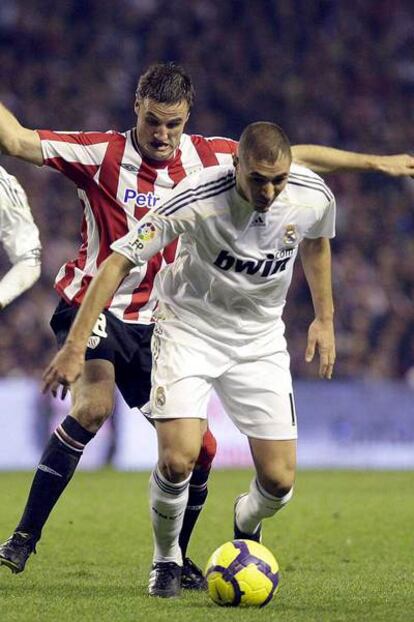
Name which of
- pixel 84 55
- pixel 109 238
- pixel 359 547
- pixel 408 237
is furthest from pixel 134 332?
pixel 84 55

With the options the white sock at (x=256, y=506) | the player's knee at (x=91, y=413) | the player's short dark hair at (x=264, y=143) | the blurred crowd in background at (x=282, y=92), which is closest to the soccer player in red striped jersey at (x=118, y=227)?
the player's knee at (x=91, y=413)

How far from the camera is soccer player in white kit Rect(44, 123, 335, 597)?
548cm

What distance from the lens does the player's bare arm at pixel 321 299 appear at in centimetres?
618

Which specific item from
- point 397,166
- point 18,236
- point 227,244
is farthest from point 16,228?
point 397,166

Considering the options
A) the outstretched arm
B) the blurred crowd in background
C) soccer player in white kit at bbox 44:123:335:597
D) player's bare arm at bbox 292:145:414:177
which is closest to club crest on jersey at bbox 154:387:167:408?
soccer player in white kit at bbox 44:123:335:597

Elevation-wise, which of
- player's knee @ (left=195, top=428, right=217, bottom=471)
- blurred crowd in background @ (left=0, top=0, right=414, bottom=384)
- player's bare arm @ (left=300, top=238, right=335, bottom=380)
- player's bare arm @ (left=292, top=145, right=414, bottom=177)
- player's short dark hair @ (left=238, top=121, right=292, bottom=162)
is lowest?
blurred crowd in background @ (left=0, top=0, right=414, bottom=384)

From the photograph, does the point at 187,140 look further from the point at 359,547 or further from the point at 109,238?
the point at 359,547

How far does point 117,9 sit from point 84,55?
35.9 inches

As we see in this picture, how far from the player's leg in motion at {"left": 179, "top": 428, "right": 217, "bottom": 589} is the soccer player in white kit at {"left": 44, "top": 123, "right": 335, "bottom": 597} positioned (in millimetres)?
353

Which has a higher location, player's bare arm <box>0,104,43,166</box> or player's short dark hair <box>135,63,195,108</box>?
player's short dark hair <box>135,63,195,108</box>

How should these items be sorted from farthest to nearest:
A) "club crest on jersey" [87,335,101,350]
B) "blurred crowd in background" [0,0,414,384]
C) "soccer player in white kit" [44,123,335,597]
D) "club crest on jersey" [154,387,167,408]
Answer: "blurred crowd in background" [0,0,414,384] → "club crest on jersey" [87,335,101,350] → "club crest on jersey" [154,387,167,408] → "soccer player in white kit" [44,123,335,597]

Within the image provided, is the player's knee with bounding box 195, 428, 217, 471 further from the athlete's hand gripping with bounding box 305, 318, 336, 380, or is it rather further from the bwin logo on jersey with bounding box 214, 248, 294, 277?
the bwin logo on jersey with bounding box 214, 248, 294, 277

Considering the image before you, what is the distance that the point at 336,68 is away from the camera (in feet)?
65.8

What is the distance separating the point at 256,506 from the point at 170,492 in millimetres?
561
